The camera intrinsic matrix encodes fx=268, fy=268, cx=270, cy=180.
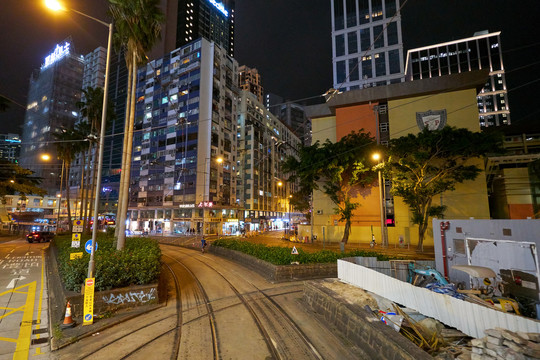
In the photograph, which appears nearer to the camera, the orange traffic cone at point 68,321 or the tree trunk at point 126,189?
the orange traffic cone at point 68,321

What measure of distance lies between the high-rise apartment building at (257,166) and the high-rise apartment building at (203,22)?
51469 millimetres

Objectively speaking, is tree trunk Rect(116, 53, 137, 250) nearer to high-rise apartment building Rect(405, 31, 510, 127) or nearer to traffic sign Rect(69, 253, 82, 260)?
traffic sign Rect(69, 253, 82, 260)

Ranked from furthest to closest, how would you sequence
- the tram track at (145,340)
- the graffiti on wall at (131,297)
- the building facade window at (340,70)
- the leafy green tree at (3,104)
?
the building facade window at (340,70), the leafy green tree at (3,104), the graffiti on wall at (131,297), the tram track at (145,340)

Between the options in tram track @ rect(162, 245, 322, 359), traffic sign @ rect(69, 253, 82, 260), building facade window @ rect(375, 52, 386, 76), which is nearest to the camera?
tram track @ rect(162, 245, 322, 359)

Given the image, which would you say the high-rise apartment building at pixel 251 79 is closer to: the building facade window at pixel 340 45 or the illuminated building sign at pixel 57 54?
the building facade window at pixel 340 45

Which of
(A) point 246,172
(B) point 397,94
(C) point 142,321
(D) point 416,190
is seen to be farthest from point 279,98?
(C) point 142,321

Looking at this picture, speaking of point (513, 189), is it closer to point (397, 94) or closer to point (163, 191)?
point (397, 94)

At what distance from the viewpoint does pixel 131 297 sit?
10188mm

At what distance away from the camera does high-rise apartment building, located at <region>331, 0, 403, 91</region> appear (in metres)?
63.1

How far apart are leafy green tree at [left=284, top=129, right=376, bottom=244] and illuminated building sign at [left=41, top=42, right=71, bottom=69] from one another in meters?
108

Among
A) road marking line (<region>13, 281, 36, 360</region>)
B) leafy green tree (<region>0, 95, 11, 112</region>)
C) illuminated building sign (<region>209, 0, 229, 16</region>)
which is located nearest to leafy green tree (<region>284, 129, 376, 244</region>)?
road marking line (<region>13, 281, 36, 360</region>)

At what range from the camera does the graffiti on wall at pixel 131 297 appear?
9.71 metres

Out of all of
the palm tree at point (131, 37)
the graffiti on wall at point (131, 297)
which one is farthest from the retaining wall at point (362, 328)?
the palm tree at point (131, 37)

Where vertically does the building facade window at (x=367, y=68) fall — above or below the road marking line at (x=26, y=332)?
above
